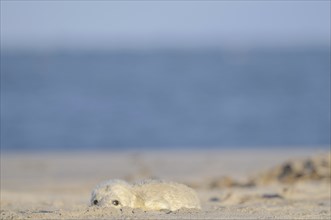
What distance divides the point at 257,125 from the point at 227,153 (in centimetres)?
693

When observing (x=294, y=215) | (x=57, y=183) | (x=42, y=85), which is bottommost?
(x=294, y=215)

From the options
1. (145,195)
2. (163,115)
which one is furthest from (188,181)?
(163,115)

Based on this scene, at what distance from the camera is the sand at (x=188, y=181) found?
585 cm

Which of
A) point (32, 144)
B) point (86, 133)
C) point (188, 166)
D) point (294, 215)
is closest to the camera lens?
point (294, 215)

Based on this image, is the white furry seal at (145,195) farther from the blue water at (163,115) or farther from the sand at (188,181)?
the blue water at (163,115)

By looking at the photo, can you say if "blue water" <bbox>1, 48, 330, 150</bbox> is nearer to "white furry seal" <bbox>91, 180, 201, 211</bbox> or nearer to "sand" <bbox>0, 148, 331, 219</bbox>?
"sand" <bbox>0, 148, 331, 219</bbox>

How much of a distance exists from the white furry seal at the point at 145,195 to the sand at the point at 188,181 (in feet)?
0.69

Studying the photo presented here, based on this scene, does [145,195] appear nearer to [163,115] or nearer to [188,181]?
[188,181]

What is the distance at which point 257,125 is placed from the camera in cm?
1961

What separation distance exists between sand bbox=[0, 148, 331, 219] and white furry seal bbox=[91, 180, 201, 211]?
0.69 feet

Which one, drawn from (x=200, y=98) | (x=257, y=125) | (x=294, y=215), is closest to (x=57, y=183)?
(x=294, y=215)

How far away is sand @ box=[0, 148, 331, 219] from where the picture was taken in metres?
5.85

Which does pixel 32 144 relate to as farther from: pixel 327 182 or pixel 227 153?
pixel 327 182

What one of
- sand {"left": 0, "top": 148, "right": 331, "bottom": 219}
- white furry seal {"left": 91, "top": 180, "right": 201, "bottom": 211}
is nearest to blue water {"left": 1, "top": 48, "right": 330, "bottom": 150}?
sand {"left": 0, "top": 148, "right": 331, "bottom": 219}
